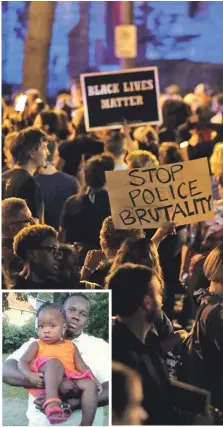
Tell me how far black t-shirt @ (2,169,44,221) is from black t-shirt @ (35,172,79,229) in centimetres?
85

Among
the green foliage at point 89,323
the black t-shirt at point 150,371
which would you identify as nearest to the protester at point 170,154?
the green foliage at point 89,323

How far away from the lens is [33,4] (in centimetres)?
2186

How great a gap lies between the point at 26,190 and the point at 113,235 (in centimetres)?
173

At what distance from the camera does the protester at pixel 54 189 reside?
1032 cm

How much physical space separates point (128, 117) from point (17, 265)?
3947 millimetres

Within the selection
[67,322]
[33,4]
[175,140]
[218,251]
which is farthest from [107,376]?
[33,4]

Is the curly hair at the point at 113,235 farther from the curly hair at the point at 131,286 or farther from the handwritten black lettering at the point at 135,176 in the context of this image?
the curly hair at the point at 131,286

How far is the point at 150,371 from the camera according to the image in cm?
607

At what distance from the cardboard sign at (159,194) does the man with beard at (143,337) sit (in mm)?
1412

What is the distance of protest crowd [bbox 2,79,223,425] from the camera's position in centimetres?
617

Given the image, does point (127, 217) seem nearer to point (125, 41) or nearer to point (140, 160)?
point (140, 160)

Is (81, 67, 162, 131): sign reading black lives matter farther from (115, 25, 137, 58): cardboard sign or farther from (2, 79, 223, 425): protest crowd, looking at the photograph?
(115, 25, 137, 58): cardboard sign

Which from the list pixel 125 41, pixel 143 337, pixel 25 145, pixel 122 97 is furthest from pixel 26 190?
pixel 125 41

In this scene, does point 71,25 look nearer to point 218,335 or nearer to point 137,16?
point 137,16
